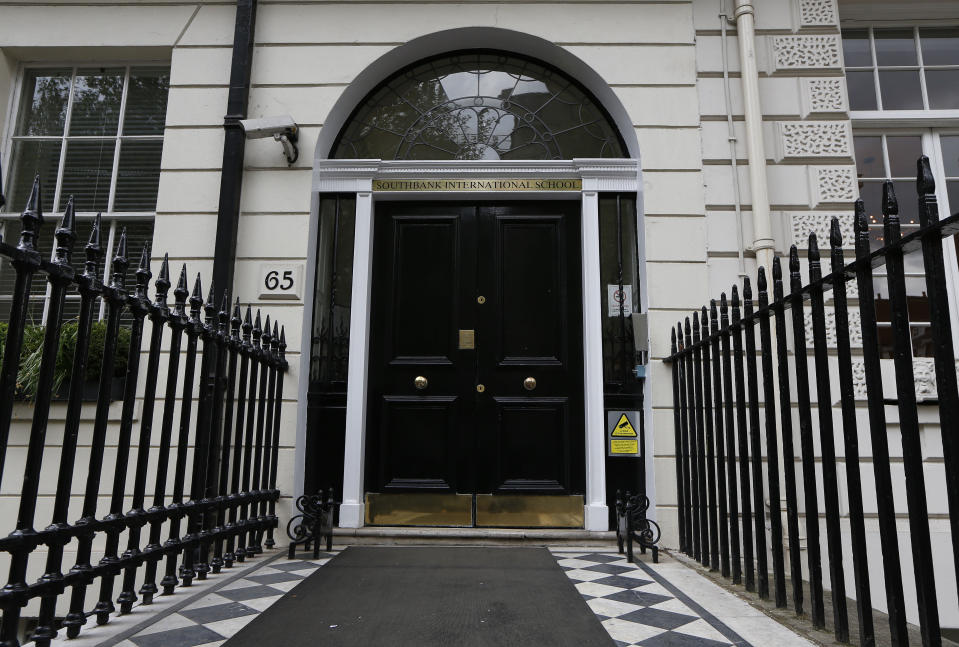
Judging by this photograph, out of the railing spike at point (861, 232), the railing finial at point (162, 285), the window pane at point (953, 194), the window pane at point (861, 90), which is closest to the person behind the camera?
the railing spike at point (861, 232)

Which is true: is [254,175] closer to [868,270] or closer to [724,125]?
[724,125]

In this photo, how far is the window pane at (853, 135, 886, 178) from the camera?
514 centimetres

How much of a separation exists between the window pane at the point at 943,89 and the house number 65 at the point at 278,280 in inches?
215

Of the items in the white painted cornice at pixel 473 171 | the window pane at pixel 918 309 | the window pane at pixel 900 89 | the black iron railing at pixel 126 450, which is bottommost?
the black iron railing at pixel 126 450

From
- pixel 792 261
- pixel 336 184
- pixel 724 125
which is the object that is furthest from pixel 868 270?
pixel 336 184

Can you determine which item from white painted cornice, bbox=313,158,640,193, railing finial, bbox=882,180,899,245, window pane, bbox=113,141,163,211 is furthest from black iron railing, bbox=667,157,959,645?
window pane, bbox=113,141,163,211

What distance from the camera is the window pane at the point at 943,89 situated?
205 inches

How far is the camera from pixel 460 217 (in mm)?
5207

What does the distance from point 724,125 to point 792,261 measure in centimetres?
289

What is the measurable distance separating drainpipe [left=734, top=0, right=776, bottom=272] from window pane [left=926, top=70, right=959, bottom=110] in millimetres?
1595

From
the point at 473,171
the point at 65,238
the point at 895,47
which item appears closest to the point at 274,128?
the point at 473,171

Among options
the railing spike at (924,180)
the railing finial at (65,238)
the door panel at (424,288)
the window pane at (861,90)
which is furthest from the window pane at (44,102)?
the window pane at (861,90)

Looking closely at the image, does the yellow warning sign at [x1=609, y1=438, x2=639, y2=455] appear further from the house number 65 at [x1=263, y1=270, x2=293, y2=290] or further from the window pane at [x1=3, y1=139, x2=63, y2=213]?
the window pane at [x1=3, y1=139, x2=63, y2=213]

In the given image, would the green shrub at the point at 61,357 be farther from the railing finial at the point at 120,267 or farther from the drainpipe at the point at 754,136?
the drainpipe at the point at 754,136
